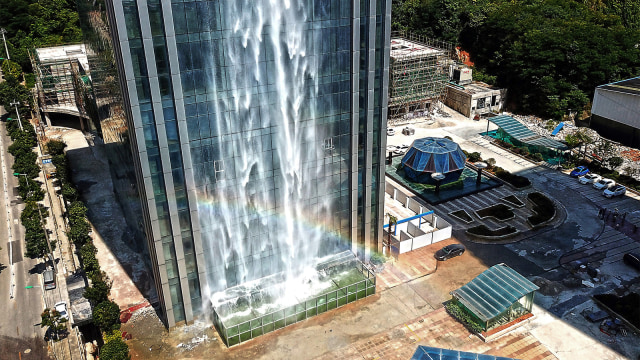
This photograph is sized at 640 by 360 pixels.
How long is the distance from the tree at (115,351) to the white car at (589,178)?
68951 millimetres

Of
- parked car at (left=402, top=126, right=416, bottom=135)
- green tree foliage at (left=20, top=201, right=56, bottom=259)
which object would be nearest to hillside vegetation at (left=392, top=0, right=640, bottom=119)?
parked car at (left=402, top=126, right=416, bottom=135)

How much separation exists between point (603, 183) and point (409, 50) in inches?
1799

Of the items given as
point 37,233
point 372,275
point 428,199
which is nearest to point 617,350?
point 372,275

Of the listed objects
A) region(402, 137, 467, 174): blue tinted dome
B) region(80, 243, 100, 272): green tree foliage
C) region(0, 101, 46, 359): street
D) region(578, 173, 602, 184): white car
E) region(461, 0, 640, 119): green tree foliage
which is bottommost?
region(0, 101, 46, 359): street

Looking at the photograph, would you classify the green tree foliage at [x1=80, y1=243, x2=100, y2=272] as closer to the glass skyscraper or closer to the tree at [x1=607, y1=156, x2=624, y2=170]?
the glass skyscraper

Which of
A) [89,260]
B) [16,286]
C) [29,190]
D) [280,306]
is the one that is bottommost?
[16,286]

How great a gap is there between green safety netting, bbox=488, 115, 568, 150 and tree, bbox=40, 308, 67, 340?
7562 centimetres

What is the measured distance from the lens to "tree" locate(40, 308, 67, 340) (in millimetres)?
52938

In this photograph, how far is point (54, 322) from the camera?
179 feet

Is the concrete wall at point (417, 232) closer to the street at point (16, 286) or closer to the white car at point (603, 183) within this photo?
the white car at point (603, 183)

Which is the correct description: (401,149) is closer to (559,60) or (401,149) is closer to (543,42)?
(559,60)

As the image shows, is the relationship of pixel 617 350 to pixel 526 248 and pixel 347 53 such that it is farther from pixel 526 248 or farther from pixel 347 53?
A: pixel 347 53

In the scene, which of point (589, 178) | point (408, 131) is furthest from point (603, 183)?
point (408, 131)

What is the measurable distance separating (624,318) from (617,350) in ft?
14.9
